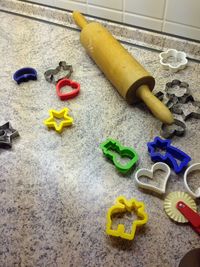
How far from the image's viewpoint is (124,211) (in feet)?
1.78

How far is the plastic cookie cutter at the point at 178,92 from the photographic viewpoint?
70cm

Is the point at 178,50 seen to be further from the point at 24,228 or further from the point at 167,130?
the point at 24,228

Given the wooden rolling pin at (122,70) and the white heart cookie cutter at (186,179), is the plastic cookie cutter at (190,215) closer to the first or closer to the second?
the white heart cookie cutter at (186,179)

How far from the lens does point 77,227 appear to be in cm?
53

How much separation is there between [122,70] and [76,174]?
0.83ft

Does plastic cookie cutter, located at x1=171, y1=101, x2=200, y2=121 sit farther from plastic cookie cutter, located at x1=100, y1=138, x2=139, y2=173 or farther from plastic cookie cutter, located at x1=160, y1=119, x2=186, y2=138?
plastic cookie cutter, located at x1=100, y1=138, x2=139, y2=173

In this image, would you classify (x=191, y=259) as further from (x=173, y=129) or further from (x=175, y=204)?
(x=173, y=129)

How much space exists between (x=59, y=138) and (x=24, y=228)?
20 centimetres

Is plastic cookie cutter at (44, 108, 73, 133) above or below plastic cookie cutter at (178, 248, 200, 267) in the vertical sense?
above

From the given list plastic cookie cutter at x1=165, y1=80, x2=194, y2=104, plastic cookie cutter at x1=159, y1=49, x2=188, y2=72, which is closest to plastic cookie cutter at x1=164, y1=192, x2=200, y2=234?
plastic cookie cutter at x1=165, y1=80, x2=194, y2=104

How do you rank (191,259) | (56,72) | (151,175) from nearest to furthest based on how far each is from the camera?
(191,259) < (151,175) < (56,72)

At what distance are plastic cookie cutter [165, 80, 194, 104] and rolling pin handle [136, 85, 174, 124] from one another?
7 cm

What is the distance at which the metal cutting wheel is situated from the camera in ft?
1.70

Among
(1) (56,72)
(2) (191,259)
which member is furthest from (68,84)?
(2) (191,259)
